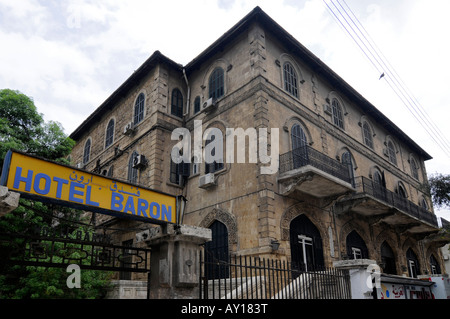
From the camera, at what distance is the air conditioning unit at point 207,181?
1470cm

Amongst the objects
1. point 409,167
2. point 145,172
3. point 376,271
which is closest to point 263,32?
point 145,172

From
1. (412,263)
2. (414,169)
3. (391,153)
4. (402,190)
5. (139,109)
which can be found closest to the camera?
(139,109)

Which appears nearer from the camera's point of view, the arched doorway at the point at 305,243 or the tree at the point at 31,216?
the tree at the point at 31,216

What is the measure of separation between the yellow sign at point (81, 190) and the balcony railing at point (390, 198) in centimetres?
1317

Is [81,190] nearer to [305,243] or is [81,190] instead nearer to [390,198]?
[305,243]

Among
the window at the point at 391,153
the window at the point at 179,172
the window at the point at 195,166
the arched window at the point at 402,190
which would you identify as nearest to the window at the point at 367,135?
the window at the point at 391,153

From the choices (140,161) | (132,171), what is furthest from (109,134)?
(140,161)

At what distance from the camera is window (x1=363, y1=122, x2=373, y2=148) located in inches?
856

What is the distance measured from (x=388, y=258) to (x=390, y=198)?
3.76 m

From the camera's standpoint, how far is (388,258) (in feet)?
66.7

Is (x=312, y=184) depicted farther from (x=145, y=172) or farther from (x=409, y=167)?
(x=409, y=167)

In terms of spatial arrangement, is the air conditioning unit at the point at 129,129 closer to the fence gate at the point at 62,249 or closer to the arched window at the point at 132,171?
the arched window at the point at 132,171

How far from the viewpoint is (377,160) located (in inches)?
863

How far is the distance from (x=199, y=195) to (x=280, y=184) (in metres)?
3.92
